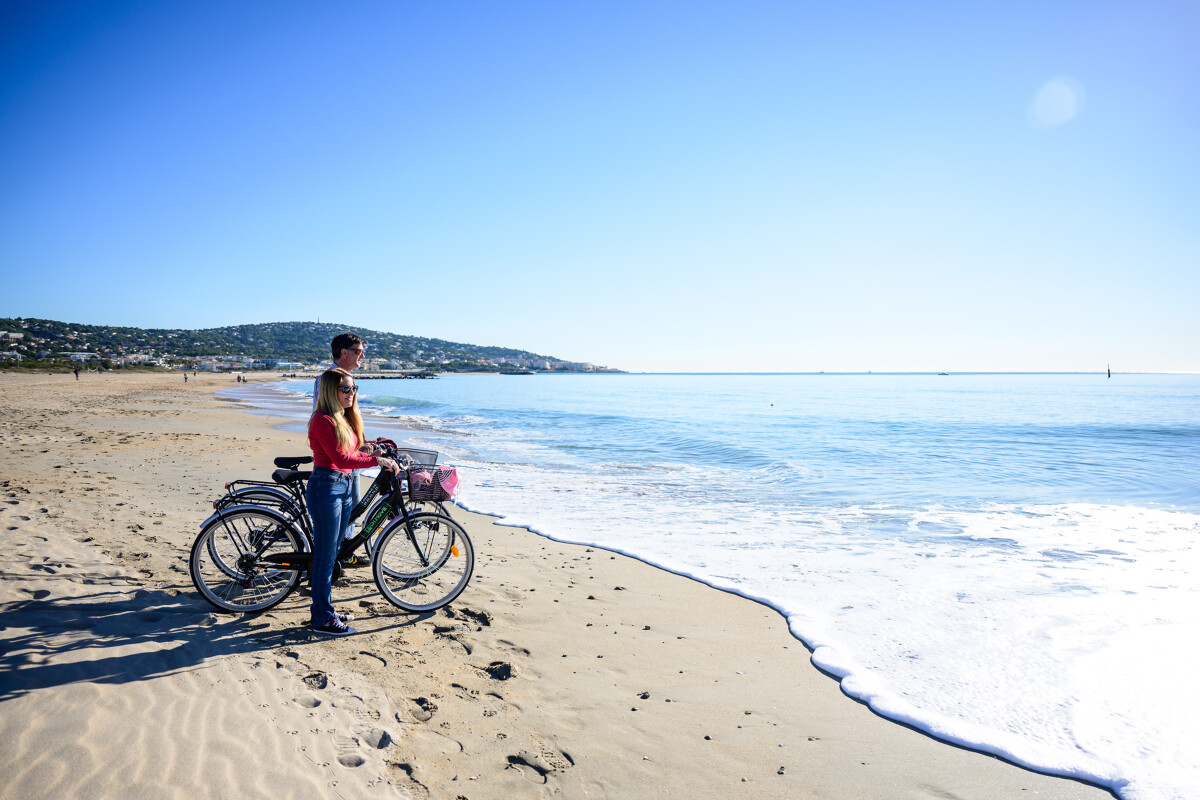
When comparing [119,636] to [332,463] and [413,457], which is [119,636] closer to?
[332,463]

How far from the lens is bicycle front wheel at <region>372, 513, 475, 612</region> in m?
4.77

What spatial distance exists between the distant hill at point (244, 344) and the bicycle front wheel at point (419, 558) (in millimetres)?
110450

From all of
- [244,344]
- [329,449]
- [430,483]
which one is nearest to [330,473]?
[329,449]

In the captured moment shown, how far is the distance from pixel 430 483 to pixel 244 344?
592 ft

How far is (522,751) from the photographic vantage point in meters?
3.08

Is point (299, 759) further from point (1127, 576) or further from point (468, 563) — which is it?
point (1127, 576)

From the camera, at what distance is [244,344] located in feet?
513

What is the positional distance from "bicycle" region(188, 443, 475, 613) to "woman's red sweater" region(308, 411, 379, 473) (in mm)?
536

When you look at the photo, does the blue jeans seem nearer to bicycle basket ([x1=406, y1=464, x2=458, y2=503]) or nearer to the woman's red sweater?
the woman's red sweater

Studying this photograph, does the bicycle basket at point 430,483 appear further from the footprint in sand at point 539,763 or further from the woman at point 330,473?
the footprint in sand at point 539,763

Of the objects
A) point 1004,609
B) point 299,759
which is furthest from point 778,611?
point 299,759

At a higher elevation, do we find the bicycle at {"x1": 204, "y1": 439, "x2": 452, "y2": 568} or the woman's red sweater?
the woman's red sweater

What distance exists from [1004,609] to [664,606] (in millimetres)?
3290

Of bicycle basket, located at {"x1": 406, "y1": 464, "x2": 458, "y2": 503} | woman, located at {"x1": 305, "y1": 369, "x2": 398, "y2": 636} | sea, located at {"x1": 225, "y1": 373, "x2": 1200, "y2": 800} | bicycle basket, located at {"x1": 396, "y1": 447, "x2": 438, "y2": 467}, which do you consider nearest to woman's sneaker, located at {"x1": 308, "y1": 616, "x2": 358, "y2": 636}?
woman, located at {"x1": 305, "y1": 369, "x2": 398, "y2": 636}
